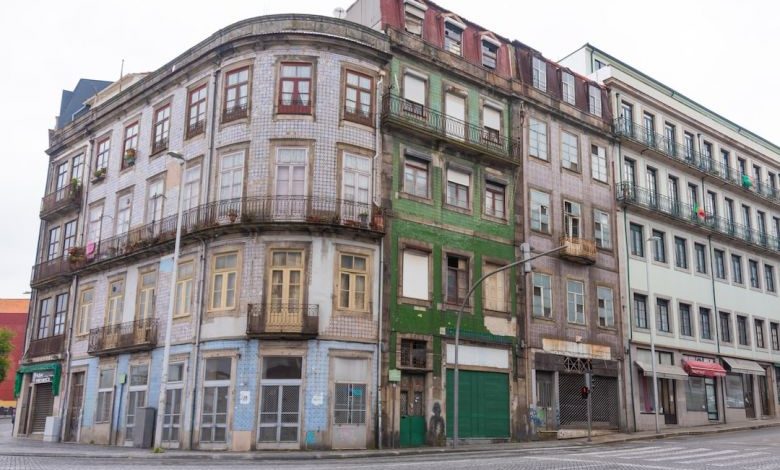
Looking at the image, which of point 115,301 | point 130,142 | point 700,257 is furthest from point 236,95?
point 700,257

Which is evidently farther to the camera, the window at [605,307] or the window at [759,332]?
the window at [759,332]

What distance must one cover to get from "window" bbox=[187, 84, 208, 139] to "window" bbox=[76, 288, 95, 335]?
31.1 feet

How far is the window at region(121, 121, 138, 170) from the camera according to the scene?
33.5 m

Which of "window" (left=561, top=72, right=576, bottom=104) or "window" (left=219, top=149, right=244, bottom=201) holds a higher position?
"window" (left=561, top=72, right=576, bottom=104)

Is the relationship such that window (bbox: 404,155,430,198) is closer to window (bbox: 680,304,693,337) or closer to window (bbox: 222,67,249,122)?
window (bbox: 222,67,249,122)

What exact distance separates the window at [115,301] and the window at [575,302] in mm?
19380

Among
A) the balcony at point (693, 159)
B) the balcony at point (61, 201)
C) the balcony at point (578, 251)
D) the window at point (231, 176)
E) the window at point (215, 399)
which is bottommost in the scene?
the window at point (215, 399)

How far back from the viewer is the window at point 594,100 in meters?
37.6

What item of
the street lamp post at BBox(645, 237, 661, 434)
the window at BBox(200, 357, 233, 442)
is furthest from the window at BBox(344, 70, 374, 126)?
the street lamp post at BBox(645, 237, 661, 434)

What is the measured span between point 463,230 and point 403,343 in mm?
5635

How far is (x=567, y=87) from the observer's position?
36812 mm

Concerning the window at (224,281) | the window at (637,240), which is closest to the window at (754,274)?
the window at (637,240)

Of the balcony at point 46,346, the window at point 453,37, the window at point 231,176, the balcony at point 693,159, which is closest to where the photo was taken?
the window at point 231,176

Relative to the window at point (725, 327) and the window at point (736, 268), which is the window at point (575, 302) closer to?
the window at point (725, 327)
